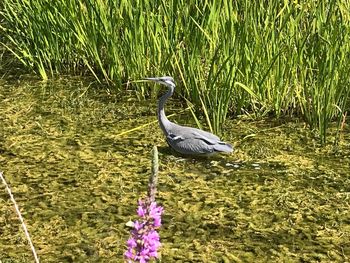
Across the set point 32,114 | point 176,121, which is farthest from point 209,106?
point 32,114

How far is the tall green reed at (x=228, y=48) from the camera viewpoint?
10.8 ft

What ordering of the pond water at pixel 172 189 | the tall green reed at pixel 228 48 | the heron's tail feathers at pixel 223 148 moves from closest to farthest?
1. the pond water at pixel 172 189
2. the heron's tail feathers at pixel 223 148
3. the tall green reed at pixel 228 48

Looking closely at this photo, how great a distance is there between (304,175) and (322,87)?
59 cm

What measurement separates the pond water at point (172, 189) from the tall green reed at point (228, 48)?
0.59 ft

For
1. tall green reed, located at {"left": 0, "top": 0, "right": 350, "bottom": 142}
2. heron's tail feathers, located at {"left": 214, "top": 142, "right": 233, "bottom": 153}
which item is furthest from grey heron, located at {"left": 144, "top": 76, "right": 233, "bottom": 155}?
tall green reed, located at {"left": 0, "top": 0, "right": 350, "bottom": 142}

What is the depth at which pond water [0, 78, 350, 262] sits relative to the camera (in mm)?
2385

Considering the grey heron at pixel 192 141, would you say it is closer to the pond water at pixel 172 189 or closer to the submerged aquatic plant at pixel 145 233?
the pond water at pixel 172 189

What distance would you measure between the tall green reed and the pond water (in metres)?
0.18

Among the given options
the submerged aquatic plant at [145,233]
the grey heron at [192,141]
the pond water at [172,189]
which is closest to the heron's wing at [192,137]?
the grey heron at [192,141]

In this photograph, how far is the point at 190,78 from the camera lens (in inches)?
140

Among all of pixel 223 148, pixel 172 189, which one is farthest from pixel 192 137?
pixel 172 189

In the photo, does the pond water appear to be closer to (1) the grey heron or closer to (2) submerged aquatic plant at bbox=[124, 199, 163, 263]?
(1) the grey heron

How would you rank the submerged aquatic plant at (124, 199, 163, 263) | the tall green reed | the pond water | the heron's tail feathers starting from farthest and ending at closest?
the tall green reed → the heron's tail feathers → the pond water → the submerged aquatic plant at (124, 199, 163, 263)

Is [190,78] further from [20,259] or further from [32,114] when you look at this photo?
[20,259]
